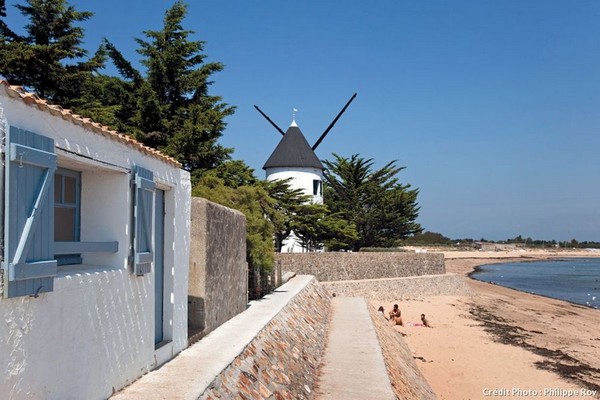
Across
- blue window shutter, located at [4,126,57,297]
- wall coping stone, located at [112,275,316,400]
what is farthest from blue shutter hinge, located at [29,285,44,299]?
wall coping stone, located at [112,275,316,400]

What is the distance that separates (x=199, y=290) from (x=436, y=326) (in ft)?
54.7

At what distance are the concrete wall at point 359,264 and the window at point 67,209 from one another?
63.1 feet

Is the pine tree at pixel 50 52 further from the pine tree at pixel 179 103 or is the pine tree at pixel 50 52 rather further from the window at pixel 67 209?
the window at pixel 67 209

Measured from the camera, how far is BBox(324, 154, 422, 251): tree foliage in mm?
45250

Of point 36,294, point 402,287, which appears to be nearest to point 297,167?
point 402,287

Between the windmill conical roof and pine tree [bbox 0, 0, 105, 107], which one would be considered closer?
pine tree [bbox 0, 0, 105, 107]

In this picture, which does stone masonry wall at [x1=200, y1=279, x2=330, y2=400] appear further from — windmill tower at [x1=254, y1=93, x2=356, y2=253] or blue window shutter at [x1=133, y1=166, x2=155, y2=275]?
windmill tower at [x1=254, y1=93, x2=356, y2=253]

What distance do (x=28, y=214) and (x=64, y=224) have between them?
5.82ft

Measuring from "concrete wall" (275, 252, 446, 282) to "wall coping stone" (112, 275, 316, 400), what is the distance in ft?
45.4

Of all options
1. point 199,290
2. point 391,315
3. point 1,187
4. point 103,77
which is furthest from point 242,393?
point 103,77

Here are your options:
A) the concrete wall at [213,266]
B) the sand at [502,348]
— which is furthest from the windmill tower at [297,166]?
the concrete wall at [213,266]

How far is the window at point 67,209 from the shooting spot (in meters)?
6.37

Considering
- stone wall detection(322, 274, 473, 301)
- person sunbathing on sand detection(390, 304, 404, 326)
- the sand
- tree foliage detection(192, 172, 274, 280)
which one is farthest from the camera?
stone wall detection(322, 274, 473, 301)

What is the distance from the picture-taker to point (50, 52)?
21906mm
